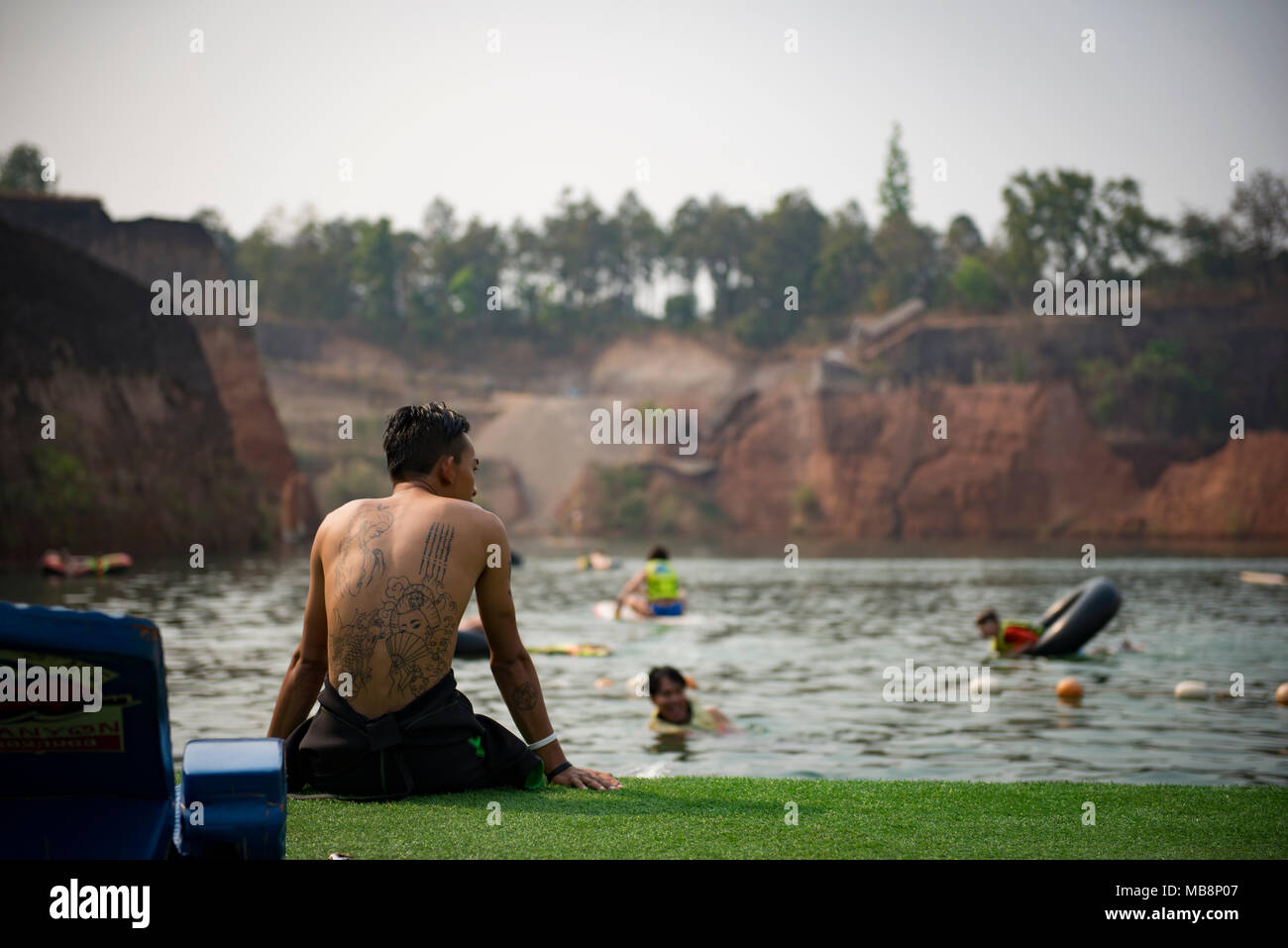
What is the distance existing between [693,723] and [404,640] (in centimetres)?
718

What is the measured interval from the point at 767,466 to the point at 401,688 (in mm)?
68837

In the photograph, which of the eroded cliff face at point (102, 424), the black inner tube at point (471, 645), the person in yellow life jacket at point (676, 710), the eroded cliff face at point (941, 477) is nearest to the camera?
the person in yellow life jacket at point (676, 710)

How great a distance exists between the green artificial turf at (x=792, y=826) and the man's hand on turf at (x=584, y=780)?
12cm

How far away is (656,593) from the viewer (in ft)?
79.2

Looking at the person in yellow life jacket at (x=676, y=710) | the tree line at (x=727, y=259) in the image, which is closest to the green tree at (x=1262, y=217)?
the tree line at (x=727, y=259)

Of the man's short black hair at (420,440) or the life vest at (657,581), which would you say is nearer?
the man's short black hair at (420,440)

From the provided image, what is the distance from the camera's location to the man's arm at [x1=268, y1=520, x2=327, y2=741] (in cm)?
584

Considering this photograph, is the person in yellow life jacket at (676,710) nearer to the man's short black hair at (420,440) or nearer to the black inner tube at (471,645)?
the black inner tube at (471,645)

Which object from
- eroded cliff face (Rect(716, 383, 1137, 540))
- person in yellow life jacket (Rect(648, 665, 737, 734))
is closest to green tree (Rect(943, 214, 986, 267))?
eroded cliff face (Rect(716, 383, 1137, 540))

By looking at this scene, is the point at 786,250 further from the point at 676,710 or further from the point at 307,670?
the point at 307,670

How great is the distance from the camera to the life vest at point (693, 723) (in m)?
12.4

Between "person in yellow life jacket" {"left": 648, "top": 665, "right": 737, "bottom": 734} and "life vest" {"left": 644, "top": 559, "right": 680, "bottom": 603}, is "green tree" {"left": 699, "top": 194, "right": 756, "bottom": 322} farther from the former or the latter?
"person in yellow life jacket" {"left": 648, "top": 665, "right": 737, "bottom": 734}

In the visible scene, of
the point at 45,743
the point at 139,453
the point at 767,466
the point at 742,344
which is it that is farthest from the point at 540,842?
the point at 742,344

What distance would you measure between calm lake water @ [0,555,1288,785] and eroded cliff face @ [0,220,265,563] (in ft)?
15.4
